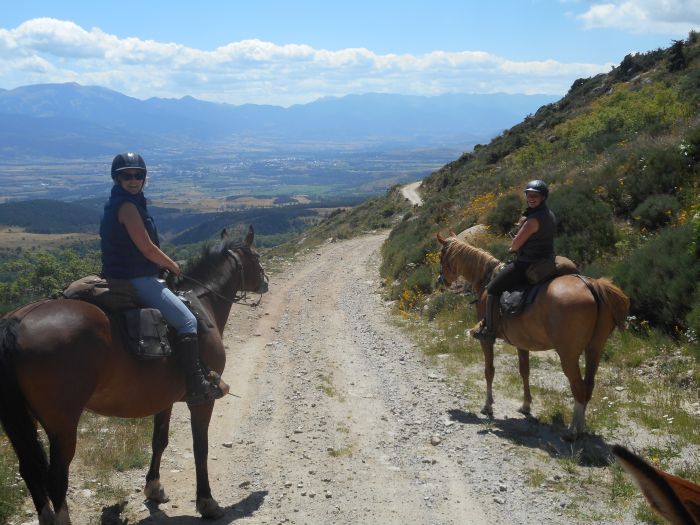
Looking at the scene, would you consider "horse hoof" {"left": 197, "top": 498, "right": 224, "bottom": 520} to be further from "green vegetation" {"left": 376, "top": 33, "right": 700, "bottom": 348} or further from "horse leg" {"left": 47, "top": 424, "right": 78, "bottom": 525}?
"green vegetation" {"left": 376, "top": 33, "right": 700, "bottom": 348}

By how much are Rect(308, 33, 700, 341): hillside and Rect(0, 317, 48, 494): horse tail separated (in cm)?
879

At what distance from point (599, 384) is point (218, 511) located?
231 inches

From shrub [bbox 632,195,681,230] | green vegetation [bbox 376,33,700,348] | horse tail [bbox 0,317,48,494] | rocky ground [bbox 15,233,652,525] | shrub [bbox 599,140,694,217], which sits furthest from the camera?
shrub [bbox 599,140,694,217]

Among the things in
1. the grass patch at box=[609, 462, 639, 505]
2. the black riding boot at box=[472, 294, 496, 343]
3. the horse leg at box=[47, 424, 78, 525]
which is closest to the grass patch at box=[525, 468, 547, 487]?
the grass patch at box=[609, 462, 639, 505]

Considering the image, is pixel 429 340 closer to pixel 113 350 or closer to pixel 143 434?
pixel 143 434

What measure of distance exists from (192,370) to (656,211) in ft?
35.2

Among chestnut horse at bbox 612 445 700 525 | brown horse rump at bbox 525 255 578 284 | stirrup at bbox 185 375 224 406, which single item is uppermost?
chestnut horse at bbox 612 445 700 525

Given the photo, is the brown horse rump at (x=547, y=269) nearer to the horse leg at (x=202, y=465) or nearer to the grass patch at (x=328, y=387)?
the grass patch at (x=328, y=387)

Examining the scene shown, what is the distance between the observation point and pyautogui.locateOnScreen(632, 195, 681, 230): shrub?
12375 mm

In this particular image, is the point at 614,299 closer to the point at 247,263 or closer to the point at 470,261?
the point at 470,261

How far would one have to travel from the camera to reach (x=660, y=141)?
15.2 metres

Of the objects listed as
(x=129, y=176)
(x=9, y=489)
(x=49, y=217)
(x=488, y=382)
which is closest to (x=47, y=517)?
(x=9, y=489)

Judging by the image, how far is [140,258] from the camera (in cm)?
561

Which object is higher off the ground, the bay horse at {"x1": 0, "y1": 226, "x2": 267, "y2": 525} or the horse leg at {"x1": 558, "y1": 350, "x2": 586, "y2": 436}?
the bay horse at {"x1": 0, "y1": 226, "x2": 267, "y2": 525}
